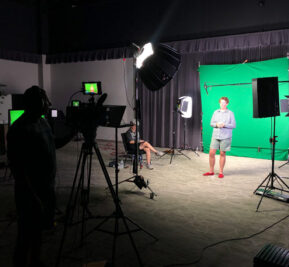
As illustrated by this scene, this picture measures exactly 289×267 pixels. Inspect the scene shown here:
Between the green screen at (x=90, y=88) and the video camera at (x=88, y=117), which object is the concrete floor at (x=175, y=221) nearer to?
the video camera at (x=88, y=117)

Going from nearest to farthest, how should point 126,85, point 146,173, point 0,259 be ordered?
point 0,259
point 146,173
point 126,85

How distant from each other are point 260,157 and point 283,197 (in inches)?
129

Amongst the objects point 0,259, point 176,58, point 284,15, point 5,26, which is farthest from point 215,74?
point 5,26

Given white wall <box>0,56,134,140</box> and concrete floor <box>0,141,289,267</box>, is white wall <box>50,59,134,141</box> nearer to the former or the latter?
white wall <box>0,56,134,140</box>

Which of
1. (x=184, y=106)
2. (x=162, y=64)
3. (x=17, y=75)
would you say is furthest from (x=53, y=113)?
(x=162, y=64)

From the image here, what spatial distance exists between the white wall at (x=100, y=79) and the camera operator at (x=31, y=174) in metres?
7.45

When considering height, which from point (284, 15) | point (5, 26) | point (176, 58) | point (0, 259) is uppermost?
point (5, 26)

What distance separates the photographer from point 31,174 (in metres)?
1.90

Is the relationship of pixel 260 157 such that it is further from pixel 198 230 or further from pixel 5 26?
pixel 5 26

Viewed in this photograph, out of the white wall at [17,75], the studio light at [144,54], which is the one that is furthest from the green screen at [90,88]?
the studio light at [144,54]

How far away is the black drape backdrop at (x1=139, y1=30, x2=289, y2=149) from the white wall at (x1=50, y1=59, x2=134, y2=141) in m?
0.73

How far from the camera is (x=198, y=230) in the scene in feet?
10.5

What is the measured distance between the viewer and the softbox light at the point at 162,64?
3.61 m

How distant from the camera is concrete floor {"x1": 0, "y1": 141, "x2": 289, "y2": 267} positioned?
267 centimetres
